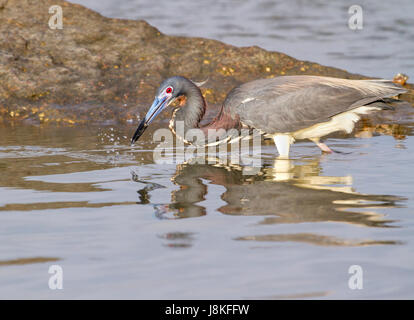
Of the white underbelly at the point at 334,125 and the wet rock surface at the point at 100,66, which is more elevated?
the wet rock surface at the point at 100,66

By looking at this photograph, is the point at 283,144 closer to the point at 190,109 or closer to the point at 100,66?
the point at 190,109

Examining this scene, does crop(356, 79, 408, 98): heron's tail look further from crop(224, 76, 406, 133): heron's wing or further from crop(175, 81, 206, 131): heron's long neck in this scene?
crop(175, 81, 206, 131): heron's long neck

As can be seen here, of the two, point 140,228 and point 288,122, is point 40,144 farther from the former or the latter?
point 140,228

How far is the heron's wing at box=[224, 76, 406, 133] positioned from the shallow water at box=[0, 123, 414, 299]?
46 centimetres

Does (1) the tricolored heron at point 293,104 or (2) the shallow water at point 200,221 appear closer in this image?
(2) the shallow water at point 200,221

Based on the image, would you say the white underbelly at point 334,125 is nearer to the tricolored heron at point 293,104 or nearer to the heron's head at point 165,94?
the tricolored heron at point 293,104

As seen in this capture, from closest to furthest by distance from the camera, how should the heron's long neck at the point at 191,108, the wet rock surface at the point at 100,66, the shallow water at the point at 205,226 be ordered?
the shallow water at the point at 205,226 → the heron's long neck at the point at 191,108 → the wet rock surface at the point at 100,66

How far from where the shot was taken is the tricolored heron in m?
8.60

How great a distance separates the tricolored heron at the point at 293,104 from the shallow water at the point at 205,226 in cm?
39

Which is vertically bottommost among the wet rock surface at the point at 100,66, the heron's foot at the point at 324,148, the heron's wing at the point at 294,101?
the heron's foot at the point at 324,148

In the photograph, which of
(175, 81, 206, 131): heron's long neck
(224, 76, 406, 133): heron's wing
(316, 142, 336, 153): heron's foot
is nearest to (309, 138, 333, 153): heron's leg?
(316, 142, 336, 153): heron's foot

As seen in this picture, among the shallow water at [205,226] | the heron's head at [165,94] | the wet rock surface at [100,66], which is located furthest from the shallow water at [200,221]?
the wet rock surface at [100,66]

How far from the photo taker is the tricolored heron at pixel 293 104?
8602 mm

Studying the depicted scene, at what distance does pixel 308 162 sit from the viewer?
333 inches
